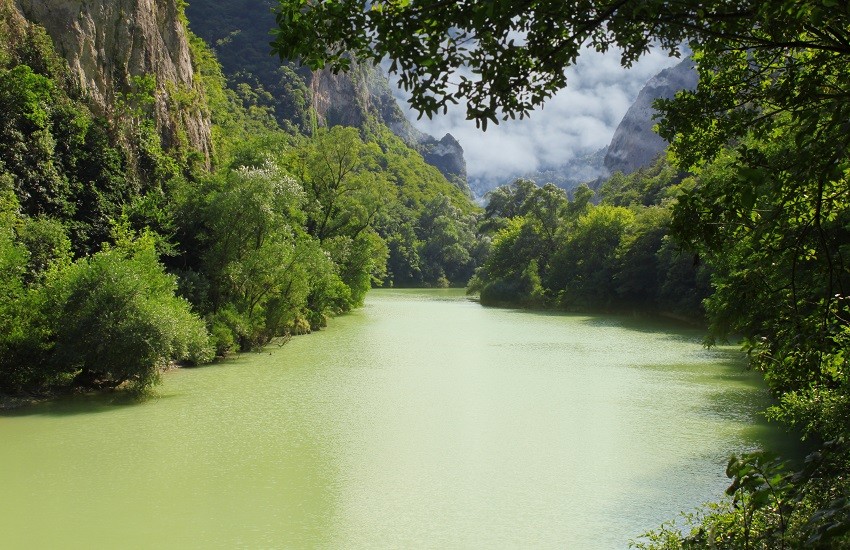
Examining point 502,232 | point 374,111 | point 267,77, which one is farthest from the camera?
point 374,111

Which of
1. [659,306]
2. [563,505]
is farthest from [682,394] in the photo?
[659,306]

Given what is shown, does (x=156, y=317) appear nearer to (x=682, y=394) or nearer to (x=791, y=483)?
(x=682, y=394)

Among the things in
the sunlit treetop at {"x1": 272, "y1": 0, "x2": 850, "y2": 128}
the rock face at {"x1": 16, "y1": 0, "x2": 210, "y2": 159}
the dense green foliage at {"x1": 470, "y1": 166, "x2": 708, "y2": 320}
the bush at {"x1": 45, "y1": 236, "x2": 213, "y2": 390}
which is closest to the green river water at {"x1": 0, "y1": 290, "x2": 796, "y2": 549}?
the bush at {"x1": 45, "y1": 236, "x2": 213, "y2": 390}

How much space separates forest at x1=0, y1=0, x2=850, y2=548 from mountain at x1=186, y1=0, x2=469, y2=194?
52168mm

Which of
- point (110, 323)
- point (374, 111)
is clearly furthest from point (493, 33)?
point (374, 111)

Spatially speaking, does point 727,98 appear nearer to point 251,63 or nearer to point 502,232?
point 502,232

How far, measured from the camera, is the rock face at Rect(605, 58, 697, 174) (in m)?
120

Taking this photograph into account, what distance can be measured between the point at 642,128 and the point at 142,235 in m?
116

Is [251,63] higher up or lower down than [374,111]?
lower down

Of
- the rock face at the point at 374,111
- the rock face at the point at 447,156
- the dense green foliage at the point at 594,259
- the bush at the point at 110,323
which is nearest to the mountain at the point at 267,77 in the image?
the rock face at the point at 374,111

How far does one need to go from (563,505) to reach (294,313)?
17.4m

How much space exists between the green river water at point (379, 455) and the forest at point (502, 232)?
134 cm

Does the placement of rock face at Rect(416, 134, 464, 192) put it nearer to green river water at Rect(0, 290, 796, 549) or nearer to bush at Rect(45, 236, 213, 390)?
green river water at Rect(0, 290, 796, 549)

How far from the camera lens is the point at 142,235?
2022 cm
